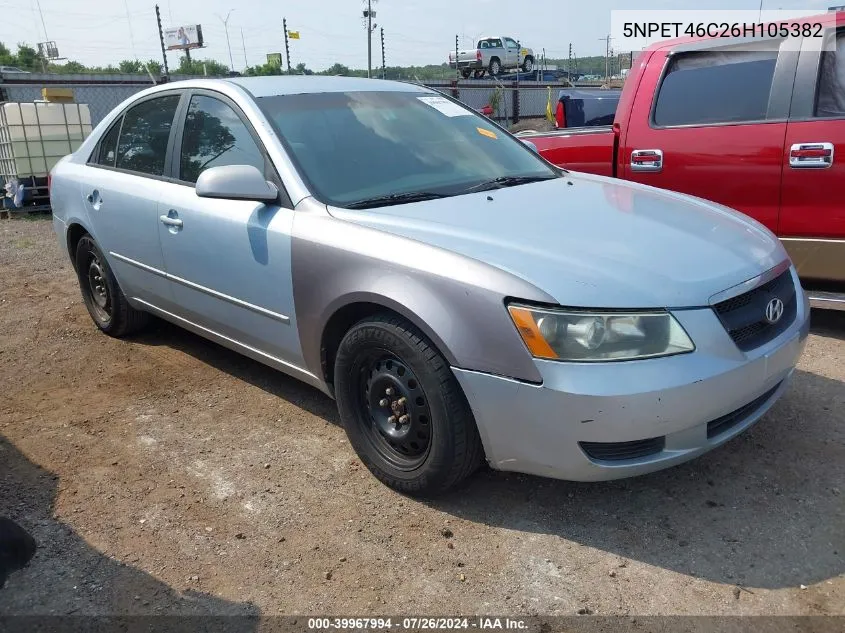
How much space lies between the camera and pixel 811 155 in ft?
14.0

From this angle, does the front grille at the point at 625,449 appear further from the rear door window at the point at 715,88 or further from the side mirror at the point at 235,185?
the rear door window at the point at 715,88

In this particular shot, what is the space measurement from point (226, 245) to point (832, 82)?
3.53m

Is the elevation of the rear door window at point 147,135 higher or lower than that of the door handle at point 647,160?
higher

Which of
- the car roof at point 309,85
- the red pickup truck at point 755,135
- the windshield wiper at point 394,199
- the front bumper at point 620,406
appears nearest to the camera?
the front bumper at point 620,406

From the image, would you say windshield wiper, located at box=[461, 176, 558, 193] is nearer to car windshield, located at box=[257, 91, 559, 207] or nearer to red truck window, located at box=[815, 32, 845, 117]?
car windshield, located at box=[257, 91, 559, 207]

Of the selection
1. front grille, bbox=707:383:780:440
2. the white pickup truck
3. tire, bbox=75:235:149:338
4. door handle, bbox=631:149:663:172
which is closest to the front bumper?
front grille, bbox=707:383:780:440

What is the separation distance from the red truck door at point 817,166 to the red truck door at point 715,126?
69 mm

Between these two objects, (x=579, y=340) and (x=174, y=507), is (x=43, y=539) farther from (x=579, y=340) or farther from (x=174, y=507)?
(x=579, y=340)

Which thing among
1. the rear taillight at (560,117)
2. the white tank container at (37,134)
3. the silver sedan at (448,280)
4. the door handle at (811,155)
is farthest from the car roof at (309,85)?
the white tank container at (37,134)

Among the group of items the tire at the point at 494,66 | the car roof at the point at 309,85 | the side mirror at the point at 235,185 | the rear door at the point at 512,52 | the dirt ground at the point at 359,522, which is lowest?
the dirt ground at the point at 359,522

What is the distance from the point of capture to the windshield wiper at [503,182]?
11.3ft

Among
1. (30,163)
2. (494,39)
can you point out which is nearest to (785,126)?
(30,163)

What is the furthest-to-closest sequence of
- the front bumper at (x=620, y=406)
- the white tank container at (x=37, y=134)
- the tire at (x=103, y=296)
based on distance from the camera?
the white tank container at (x=37, y=134) → the tire at (x=103, y=296) → the front bumper at (x=620, y=406)

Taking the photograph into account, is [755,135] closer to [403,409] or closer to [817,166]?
[817,166]
